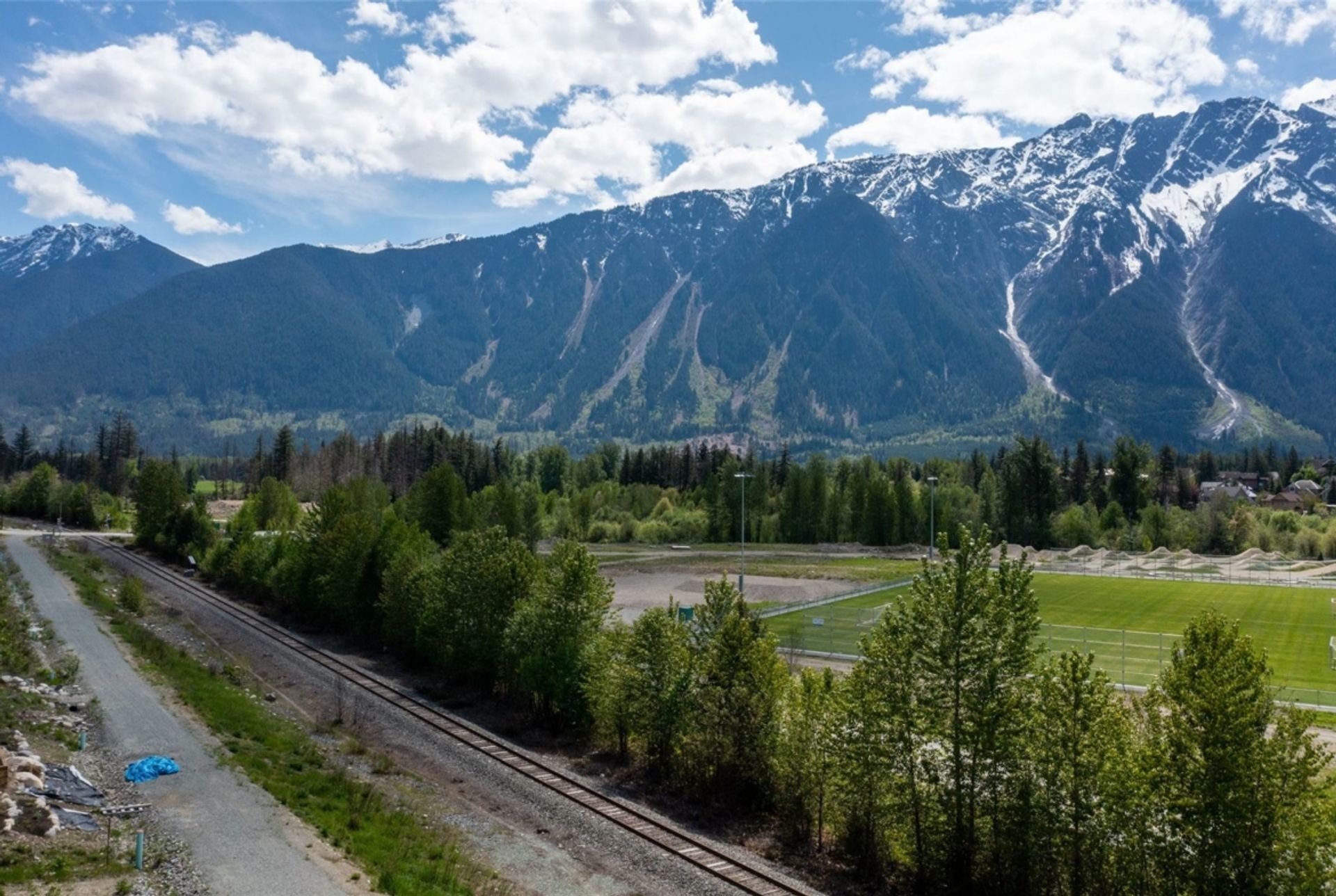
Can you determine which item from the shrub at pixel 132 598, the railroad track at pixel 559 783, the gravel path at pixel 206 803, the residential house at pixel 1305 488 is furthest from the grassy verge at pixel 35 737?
the residential house at pixel 1305 488

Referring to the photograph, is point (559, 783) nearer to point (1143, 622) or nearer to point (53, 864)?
point (53, 864)

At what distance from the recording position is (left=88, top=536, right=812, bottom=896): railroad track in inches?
917

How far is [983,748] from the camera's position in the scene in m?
21.3

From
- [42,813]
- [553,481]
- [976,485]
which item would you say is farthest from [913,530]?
[42,813]

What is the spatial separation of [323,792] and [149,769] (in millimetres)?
5266

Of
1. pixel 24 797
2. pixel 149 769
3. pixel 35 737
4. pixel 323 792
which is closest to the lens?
pixel 24 797

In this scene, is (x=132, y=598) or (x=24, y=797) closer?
(x=24, y=797)

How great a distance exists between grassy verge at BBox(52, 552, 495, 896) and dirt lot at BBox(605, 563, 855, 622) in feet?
103

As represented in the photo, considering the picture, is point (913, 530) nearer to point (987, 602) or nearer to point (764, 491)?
point (764, 491)

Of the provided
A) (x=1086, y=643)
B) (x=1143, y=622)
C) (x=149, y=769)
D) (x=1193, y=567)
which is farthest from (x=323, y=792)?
(x=1193, y=567)

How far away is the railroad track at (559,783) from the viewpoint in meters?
23.3

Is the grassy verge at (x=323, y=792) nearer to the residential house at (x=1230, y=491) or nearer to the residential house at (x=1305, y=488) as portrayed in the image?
the residential house at (x=1230, y=491)

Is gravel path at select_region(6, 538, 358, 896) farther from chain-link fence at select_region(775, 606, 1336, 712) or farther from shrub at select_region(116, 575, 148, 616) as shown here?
chain-link fence at select_region(775, 606, 1336, 712)

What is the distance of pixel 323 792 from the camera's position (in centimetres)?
2703
